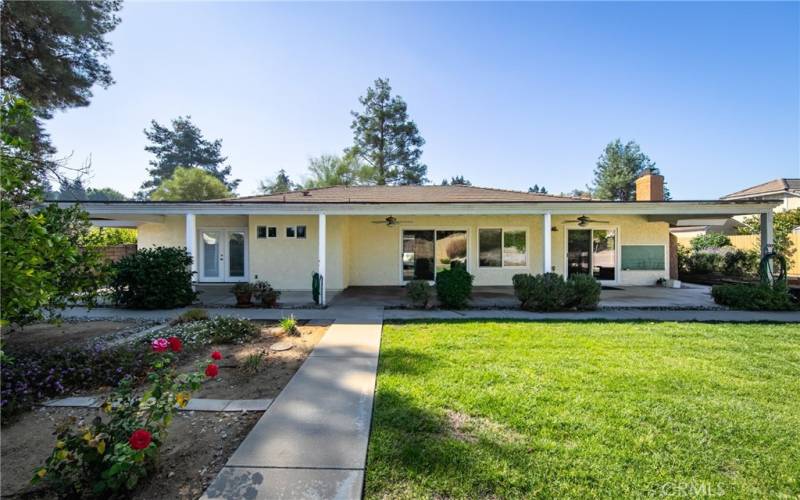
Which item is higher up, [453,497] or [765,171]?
[765,171]

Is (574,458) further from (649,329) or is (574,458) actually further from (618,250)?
(618,250)

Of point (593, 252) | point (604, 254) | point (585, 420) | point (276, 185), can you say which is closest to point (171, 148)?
point (276, 185)

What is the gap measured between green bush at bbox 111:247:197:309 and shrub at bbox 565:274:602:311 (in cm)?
979

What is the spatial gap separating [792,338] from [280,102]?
1692 centimetres

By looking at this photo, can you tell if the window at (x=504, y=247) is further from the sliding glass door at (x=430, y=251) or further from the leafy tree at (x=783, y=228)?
the leafy tree at (x=783, y=228)

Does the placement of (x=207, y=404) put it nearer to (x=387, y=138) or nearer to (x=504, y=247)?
(x=504, y=247)

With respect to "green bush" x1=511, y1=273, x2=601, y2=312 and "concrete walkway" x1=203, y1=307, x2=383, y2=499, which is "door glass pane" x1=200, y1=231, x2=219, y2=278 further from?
"green bush" x1=511, y1=273, x2=601, y2=312

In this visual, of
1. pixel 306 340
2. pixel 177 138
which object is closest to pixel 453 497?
pixel 306 340

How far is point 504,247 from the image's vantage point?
13352 mm

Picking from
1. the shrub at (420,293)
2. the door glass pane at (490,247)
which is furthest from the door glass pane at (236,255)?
the door glass pane at (490,247)

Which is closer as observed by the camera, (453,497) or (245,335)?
(453,497)

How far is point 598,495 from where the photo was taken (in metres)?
2.20

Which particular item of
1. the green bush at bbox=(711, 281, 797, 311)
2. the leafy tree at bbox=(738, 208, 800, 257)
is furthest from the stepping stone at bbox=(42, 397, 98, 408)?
the leafy tree at bbox=(738, 208, 800, 257)

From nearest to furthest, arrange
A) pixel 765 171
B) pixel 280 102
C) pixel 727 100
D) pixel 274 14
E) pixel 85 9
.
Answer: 1. pixel 274 14
2. pixel 85 9
3. pixel 727 100
4. pixel 280 102
5. pixel 765 171
